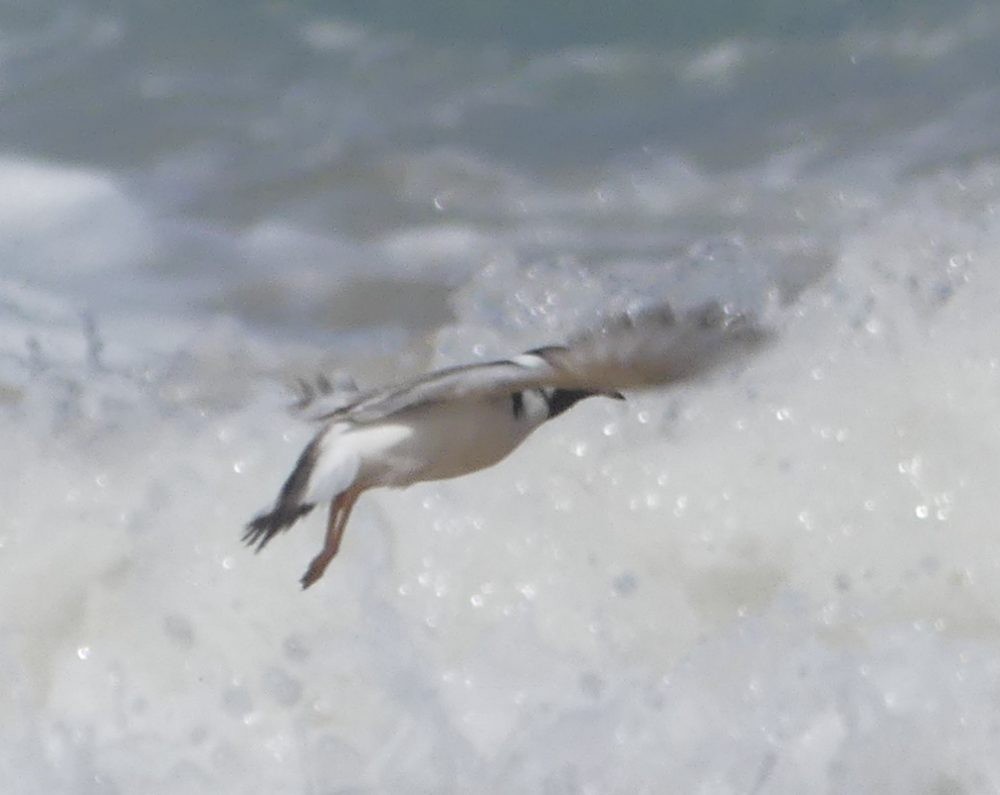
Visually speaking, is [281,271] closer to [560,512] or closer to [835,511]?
[560,512]

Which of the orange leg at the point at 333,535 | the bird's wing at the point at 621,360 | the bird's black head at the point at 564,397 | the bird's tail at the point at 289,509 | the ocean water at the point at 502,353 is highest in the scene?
the bird's wing at the point at 621,360

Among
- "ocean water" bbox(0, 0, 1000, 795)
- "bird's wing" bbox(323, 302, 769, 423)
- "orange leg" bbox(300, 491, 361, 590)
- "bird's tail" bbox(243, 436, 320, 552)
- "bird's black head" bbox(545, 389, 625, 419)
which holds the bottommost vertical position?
"ocean water" bbox(0, 0, 1000, 795)

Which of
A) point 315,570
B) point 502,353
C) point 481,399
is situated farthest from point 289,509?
point 502,353

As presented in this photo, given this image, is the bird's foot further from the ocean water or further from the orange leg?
the ocean water

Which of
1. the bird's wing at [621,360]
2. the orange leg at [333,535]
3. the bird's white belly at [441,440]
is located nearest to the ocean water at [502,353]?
the bird's wing at [621,360]

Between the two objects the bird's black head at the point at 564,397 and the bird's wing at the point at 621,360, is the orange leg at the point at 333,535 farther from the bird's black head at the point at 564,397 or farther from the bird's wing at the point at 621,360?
the bird's black head at the point at 564,397

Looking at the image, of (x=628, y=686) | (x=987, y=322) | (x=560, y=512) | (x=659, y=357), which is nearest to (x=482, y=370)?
(x=659, y=357)

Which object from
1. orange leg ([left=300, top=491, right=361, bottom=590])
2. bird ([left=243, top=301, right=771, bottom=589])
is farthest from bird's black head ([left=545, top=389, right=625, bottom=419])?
orange leg ([left=300, top=491, right=361, bottom=590])

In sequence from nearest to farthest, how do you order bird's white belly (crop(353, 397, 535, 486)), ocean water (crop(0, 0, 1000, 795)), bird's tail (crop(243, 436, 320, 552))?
bird's tail (crop(243, 436, 320, 552)) < bird's white belly (crop(353, 397, 535, 486)) < ocean water (crop(0, 0, 1000, 795))
